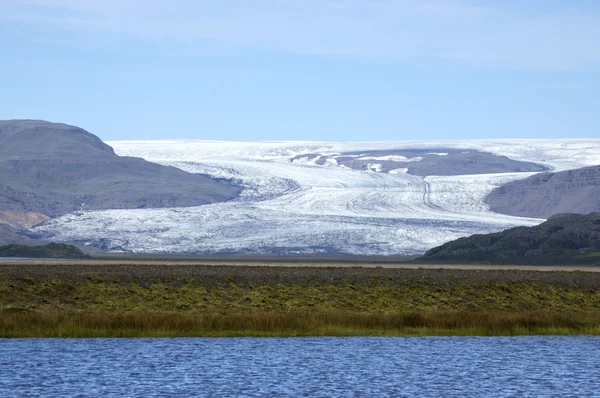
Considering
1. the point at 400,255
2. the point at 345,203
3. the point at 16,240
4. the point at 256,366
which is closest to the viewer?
the point at 256,366

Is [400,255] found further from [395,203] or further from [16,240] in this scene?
[16,240]

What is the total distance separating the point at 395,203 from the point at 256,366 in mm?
98157

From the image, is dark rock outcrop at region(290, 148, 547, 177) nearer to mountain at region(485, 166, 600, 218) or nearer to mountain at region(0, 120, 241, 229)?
mountain at region(485, 166, 600, 218)

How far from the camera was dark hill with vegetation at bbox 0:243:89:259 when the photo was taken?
8689 centimetres

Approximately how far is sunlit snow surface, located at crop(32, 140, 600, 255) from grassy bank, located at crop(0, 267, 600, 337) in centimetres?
4304

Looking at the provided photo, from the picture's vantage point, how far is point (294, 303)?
143 feet

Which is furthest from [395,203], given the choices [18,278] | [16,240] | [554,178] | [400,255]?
[18,278]

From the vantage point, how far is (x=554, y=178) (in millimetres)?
146625

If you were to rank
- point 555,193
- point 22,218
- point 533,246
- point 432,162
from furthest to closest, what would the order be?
point 432,162 → point 555,193 → point 22,218 → point 533,246

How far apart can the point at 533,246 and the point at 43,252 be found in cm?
4010

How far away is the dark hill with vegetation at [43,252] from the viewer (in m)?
86.9

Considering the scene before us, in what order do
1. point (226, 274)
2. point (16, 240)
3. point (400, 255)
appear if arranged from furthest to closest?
point (16, 240)
point (400, 255)
point (226, 274)

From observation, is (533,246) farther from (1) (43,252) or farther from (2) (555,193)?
(2) (555,193)

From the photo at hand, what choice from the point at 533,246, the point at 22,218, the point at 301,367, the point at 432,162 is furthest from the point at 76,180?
the point at 301,367
